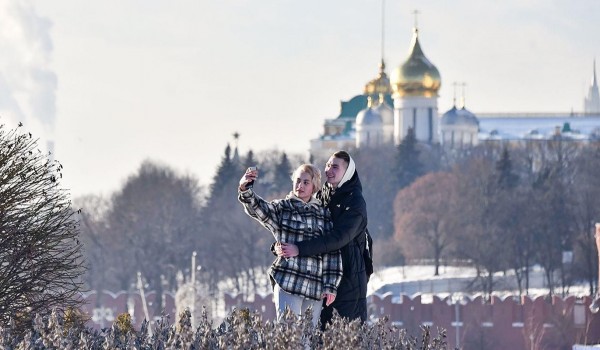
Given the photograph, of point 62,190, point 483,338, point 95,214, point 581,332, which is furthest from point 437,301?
point 62,190

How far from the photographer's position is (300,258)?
46.6ft

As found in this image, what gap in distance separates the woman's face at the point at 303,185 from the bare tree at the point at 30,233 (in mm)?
1809

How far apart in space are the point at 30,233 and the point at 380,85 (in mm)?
109618

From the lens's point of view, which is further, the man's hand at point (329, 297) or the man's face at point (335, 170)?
the man's face at point (335, 170)

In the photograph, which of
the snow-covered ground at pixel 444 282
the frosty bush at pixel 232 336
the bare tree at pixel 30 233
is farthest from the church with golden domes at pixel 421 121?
the frosty bush at pixel 232 336

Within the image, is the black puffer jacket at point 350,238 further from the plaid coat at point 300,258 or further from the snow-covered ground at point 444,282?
the snow-covered ground at point 444,282

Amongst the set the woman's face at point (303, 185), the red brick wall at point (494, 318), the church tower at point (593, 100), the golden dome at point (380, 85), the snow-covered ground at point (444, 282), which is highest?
the church tower at point (593, 100)

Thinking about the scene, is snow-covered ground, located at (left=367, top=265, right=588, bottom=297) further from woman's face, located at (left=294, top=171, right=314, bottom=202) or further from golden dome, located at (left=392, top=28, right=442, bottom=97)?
woman's face, located at (left=294, top=171, right=314, bottom=202)

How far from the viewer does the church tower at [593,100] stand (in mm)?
187637

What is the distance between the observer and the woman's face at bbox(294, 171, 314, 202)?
14.1 meters

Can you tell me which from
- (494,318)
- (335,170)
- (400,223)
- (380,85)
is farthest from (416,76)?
(335,170)

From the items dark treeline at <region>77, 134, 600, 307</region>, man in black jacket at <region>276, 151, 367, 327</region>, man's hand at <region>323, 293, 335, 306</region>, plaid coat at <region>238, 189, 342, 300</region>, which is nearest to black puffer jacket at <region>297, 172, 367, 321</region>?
man in black jacket at <region>276, 151, 367, 327</region>

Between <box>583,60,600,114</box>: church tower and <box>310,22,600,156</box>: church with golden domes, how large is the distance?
53.7 metres

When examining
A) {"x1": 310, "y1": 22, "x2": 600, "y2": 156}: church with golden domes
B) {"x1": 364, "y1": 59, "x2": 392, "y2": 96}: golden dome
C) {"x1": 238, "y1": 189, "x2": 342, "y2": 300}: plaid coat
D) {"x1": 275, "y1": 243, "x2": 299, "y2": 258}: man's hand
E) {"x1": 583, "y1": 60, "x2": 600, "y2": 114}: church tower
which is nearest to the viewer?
{"x1": 275, "y1": 243, "x2": 299, "y2": 258}: man's hand
